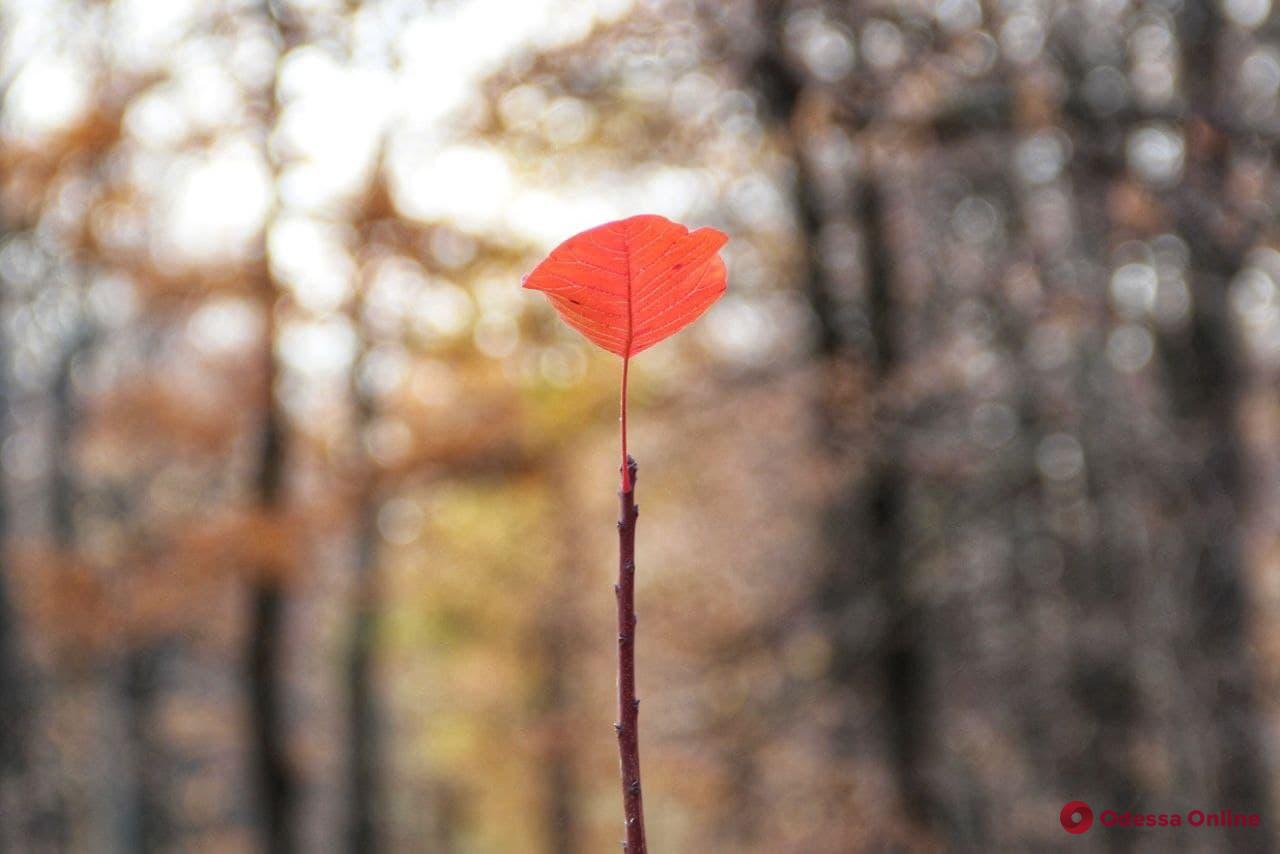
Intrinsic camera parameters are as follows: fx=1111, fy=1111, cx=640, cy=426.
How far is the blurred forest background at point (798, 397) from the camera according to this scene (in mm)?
4543

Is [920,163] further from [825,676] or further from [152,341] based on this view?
[152,341]

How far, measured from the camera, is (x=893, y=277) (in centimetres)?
545

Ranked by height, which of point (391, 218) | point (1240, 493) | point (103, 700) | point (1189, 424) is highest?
point (391, 218)

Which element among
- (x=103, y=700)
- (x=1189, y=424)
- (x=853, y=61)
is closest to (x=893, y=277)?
(x=853, y=61)

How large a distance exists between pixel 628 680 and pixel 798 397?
15.9 feet

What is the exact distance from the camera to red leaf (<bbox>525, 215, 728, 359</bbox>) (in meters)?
0.56

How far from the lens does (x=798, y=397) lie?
533cm

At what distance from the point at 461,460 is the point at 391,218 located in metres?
1.47

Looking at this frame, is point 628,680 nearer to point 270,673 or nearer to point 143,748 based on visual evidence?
point 270,673

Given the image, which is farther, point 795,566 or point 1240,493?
point 795,566

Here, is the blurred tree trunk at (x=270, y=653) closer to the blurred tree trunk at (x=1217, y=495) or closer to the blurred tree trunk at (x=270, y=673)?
the blurred tree trunk at (x=270, y=673)

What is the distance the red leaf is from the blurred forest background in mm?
3254

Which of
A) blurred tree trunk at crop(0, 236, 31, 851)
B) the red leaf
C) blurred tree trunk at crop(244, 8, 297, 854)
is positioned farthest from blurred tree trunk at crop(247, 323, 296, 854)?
the red leaf

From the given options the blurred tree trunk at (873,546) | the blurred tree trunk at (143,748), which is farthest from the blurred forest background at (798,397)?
the blurred tree trunk at (143,748)
